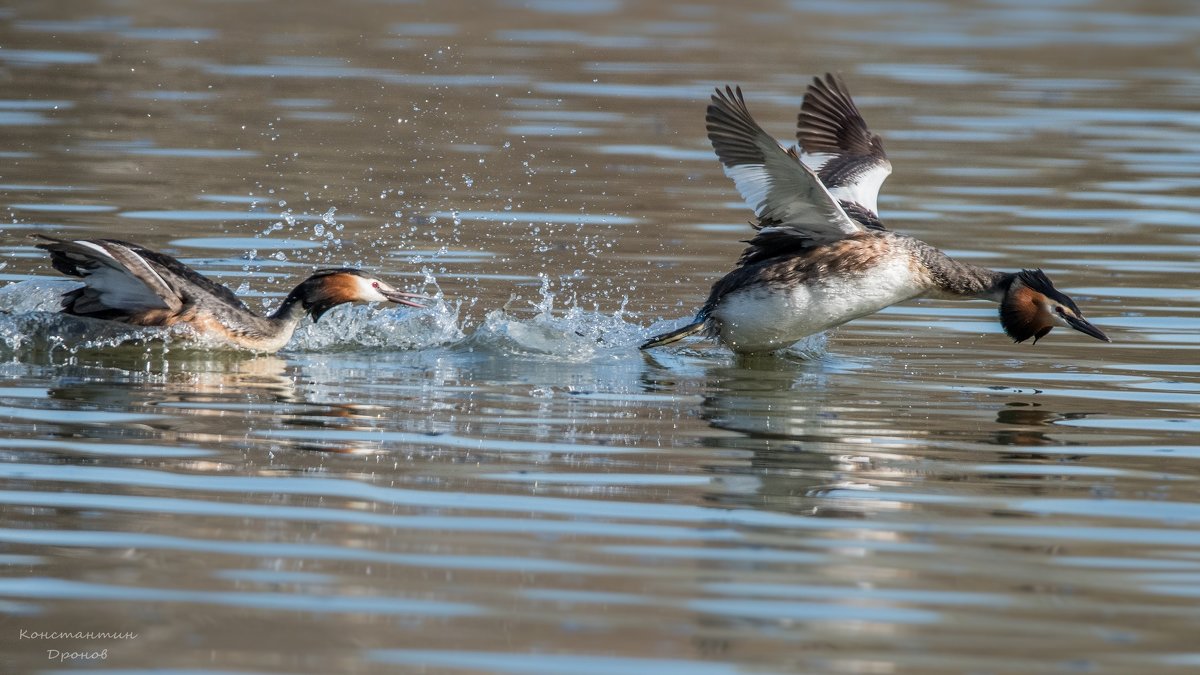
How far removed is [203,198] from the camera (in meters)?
13.1

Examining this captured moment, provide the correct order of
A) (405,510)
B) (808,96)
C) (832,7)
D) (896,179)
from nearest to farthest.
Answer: (405,510) → (808,96) → (896,179) → (832,7)

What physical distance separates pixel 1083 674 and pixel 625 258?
7.49 m

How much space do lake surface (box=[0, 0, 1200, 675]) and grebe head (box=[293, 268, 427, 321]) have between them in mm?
290

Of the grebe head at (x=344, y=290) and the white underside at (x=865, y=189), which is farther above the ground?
the white underside at (x=865, y=189)

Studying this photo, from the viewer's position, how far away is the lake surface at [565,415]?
4875 millimetres

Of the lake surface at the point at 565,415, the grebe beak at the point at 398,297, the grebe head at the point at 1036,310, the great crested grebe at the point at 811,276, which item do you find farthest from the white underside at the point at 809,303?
the grebe beak at the point at 398,297

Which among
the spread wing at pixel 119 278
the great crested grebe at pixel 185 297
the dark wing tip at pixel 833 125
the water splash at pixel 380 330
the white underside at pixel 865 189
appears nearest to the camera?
the spread wing at pixel 119 278

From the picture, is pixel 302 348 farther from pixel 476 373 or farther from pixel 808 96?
pixel 808 96

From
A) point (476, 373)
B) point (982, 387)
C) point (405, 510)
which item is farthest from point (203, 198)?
point (405, 510)

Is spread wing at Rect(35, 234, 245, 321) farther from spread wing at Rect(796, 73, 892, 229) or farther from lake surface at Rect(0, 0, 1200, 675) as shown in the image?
spread wing at Rect(796, 73, 892, 229)

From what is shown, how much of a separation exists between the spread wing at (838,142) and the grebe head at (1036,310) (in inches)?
61.4

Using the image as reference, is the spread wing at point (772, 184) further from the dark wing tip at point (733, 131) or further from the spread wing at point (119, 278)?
the spread wing at point (119, 278)

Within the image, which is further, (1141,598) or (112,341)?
(112,341)

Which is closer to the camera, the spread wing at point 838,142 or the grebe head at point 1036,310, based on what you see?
the grebe head at point 1036,310
